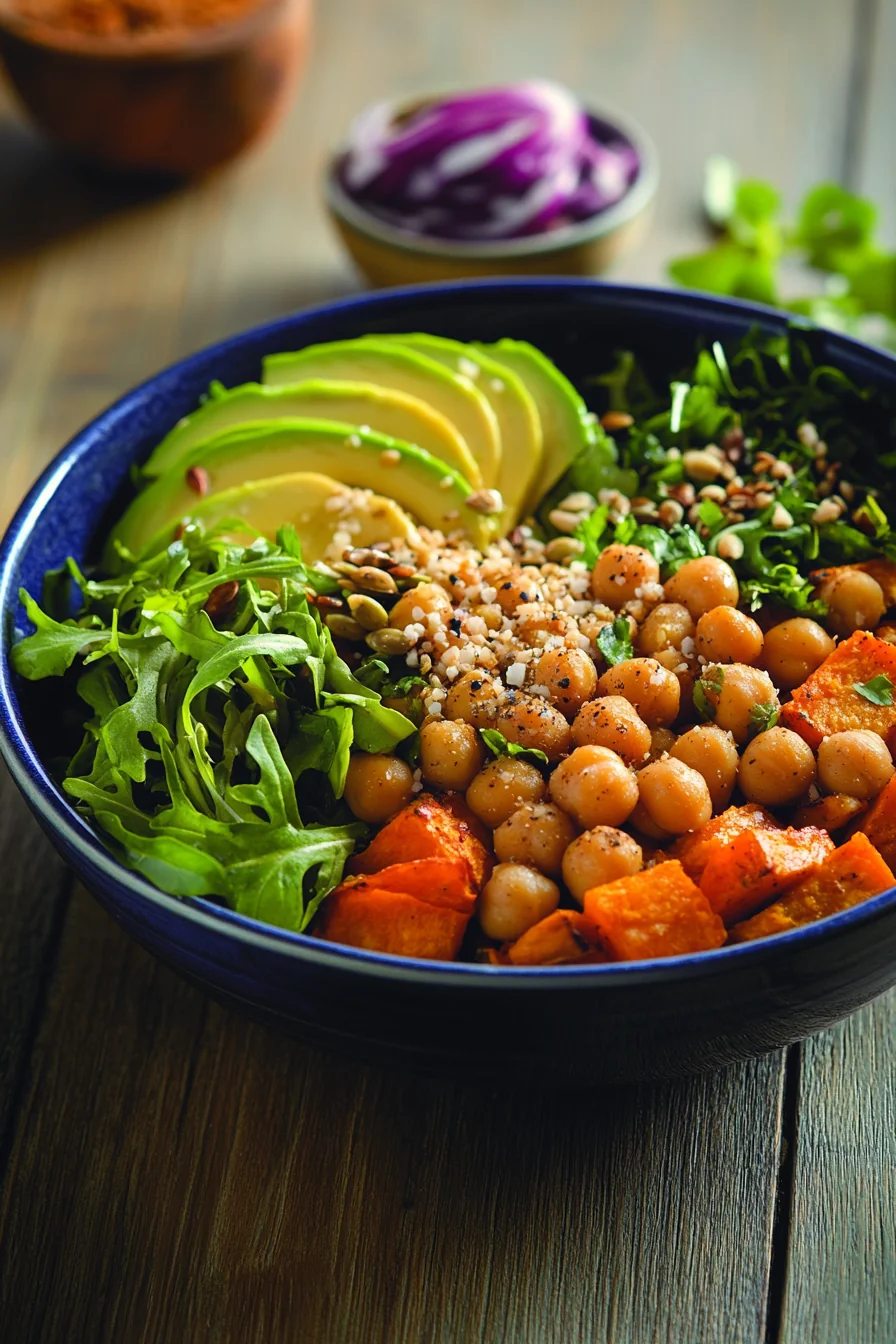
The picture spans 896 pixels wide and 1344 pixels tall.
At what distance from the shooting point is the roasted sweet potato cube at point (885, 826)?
201 cm

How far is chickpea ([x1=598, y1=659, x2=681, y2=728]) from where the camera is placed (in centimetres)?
219

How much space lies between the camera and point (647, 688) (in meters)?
2.19

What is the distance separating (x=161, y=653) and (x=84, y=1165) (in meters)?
0.79

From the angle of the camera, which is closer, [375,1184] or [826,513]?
[375,1184]

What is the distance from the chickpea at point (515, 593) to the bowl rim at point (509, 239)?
55.8 inches

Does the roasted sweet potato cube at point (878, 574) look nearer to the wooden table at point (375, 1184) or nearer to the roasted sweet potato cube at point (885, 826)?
the roasted sweet potato cube at point (885, 826)

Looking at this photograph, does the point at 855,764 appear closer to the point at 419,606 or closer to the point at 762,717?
the point at 762,717

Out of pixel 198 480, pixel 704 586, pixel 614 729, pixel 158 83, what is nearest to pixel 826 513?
pixel 704 586

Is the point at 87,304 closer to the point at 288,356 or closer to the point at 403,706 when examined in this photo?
the point at 288,356

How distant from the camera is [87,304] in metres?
3.84

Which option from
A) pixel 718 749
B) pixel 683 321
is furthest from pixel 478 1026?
pixel 683 321

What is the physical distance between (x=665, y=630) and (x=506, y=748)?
0.37 metres

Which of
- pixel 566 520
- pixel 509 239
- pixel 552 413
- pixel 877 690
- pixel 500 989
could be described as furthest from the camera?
pixel 509 239

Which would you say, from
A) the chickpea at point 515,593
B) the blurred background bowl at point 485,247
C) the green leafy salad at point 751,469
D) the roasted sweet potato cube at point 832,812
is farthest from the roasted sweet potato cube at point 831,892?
the blurred background bowl at point 485,247
